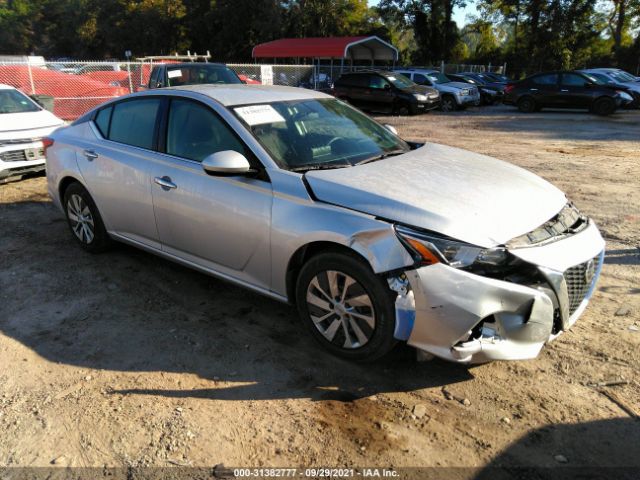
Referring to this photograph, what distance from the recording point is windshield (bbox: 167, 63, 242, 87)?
39.0 feet

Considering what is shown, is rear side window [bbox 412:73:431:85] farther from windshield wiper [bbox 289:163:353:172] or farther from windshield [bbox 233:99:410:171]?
windshield wiper [bbox 289:163:353:172]

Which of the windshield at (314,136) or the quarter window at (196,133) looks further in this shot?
the quarter window at (196,133)

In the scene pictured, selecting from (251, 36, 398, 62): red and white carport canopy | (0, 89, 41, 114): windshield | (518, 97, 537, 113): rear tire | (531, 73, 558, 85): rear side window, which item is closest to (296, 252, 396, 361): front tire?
(0, 89, 41, 114): windshield

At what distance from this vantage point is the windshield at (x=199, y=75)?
11.9 metres

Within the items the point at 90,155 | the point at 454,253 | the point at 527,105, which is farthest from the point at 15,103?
the point at 527,105

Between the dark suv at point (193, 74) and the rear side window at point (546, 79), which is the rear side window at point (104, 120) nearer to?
the dark suv at point (193, 74)

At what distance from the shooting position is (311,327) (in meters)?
3.55

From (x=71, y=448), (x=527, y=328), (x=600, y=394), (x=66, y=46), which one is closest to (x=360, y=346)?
(x=527, y=328)

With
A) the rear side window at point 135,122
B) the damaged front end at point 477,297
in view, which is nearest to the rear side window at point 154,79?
the rear side window at point 135,122

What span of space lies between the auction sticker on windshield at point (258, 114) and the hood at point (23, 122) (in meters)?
5.91

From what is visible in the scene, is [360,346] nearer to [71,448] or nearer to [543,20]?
[71,448]

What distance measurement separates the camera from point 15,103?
911cm

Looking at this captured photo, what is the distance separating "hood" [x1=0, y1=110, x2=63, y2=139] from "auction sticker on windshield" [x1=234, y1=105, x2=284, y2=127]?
233 inches

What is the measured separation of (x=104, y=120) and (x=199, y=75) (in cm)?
739
